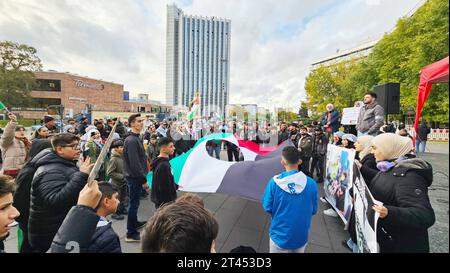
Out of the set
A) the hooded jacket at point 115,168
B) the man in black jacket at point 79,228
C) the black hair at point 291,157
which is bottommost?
the hooded jacket at point 115,168

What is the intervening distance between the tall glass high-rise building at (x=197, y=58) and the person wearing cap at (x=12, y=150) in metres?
21.2

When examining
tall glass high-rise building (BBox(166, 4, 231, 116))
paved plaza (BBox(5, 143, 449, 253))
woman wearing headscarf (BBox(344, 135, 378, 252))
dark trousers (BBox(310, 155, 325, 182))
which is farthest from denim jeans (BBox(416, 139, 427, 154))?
tall glass high-rise building (BBox(166, 4, 231, 116))

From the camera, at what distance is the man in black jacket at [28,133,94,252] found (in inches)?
68.7

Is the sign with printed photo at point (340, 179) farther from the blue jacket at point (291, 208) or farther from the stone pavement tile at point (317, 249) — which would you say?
the blue jacket at point (291, 208)

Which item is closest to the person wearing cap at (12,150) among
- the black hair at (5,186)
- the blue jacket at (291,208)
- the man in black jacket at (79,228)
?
the black hair at (5,186)

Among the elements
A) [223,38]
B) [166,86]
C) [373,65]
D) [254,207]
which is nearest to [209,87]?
[166,86]

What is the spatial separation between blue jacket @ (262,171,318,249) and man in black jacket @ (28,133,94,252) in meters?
1.85

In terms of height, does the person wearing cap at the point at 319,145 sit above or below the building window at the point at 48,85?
below

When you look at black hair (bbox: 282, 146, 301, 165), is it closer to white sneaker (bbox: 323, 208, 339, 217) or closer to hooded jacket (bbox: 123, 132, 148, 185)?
hooded jacket (bbox: 123, 132, 148, 185)

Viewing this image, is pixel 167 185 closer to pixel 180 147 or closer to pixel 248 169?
pixel 248 169

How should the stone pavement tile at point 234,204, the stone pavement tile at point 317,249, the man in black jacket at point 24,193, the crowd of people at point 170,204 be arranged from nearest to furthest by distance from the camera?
the crowd of people at point 170,204 < the man in black jacket at point 24,193 < the stone pavement tile at point 317,249 < the stone pavement tile at point 234,204

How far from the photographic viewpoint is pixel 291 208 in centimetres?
209

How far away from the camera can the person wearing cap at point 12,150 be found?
3.83m

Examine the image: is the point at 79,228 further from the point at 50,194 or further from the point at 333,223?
the point at 333,223
